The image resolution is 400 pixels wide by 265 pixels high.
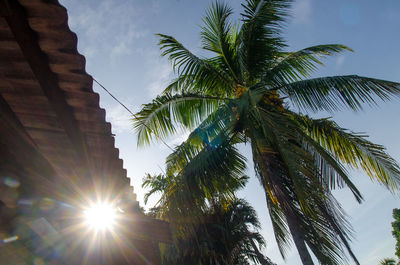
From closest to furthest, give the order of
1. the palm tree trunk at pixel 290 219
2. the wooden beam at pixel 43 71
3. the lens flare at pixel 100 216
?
the wooden beam at pixel 43 71
the lens flare at pixel 100 216
the palm tree trunk at pixel 290 219

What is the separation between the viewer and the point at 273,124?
5039mm

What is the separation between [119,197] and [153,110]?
4.59m

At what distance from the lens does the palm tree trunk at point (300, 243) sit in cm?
501

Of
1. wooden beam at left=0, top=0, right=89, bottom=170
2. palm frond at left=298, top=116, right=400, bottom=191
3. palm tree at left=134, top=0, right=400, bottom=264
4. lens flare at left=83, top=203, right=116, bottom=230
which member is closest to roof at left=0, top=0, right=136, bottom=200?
wooden beam at left=0, top=0, right=89, bottom=170

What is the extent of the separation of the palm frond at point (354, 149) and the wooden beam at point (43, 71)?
5431mm

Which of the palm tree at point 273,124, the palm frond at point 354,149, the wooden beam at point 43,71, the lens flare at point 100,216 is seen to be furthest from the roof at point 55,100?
the palm frond at point 354,149

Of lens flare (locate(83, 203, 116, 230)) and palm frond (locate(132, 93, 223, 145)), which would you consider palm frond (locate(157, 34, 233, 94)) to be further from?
lens flare (locate(83, 203, 116, 230))

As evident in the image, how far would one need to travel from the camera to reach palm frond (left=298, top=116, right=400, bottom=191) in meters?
5.16

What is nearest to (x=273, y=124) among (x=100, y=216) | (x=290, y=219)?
(x=290, y=219)

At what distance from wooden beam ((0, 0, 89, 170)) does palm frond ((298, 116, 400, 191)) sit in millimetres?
5431

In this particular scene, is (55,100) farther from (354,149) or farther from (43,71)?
(354,149)

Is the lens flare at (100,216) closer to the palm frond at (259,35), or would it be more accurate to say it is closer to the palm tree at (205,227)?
the palm tree at (205,227)

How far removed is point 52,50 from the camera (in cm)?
123

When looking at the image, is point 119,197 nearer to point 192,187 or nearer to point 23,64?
point 23,64
